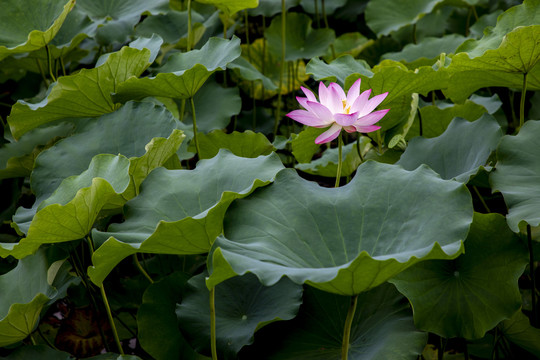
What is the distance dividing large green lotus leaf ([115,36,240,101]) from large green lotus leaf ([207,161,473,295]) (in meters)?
0.42

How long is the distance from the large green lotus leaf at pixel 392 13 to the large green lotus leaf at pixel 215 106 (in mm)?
715

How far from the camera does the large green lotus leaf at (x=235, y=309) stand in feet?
3.62

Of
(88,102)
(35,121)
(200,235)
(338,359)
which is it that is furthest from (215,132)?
(338,359)

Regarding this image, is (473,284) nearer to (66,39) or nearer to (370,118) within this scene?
(370,118)

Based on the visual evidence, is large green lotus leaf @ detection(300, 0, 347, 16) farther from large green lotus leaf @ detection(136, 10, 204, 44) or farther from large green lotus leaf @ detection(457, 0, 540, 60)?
large green lotus leaf @ detection(457, 0, 540, 60)

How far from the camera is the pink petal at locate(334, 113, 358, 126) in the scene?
3.48 ft

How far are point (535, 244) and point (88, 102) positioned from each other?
1.12 m

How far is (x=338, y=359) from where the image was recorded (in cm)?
110

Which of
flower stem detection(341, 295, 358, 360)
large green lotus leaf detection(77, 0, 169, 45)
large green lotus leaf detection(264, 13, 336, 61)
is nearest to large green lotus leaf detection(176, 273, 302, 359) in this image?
flower stem detection(341, 295, 358, 360)

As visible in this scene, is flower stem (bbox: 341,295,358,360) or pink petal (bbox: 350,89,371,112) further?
pink petal (bbox: 350,89,371,112)

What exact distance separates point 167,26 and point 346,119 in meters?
1.44

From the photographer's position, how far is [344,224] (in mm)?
1001

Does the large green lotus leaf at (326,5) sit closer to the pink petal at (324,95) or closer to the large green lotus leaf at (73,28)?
the large green lotus leaf at (73,28)

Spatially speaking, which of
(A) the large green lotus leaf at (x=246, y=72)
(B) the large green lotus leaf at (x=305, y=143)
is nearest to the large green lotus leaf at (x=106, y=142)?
(B) the large green lotus leaf at (x=305, y=143)
